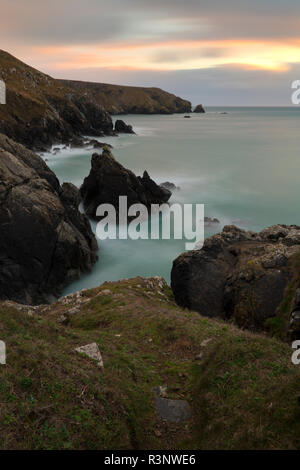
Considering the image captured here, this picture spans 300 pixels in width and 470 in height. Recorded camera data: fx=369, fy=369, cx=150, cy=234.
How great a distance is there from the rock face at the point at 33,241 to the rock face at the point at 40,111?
5262 centimetres

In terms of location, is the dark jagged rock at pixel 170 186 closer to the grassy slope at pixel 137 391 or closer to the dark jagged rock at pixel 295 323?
the dark jagged rock at pixel 295 323

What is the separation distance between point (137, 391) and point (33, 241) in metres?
20.1

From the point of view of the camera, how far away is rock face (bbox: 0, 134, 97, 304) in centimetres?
2862

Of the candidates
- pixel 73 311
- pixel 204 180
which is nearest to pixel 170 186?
pixel 204 180

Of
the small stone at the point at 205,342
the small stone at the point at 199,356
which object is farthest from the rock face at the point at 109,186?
the small stone at the point at 199,356

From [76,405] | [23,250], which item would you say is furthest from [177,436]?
[23,250]

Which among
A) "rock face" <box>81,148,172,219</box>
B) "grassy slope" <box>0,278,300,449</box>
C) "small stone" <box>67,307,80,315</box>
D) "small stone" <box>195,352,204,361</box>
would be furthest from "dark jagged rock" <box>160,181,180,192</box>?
"small stone" <box>195,352,204,361</box>

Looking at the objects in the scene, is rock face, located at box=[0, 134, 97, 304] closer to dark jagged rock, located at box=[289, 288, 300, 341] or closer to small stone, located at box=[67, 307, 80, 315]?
small stone, located at box=[67, 307, 80, 315]

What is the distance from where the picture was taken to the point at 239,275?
20.9 m

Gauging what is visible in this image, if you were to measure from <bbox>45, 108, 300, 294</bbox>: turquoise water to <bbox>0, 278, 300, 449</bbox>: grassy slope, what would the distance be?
18.3 m

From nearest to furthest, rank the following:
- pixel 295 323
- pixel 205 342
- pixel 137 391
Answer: pixel 137 391
pixel 295 323
pixel 205 342

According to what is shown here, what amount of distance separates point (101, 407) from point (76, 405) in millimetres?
729

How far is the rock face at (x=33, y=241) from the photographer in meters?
28.6

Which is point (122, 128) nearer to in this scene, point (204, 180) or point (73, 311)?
point (204, 180)
